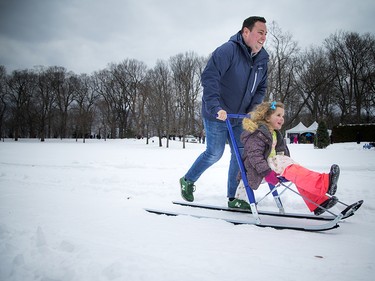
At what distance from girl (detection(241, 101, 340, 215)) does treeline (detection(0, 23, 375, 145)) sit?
20.8m

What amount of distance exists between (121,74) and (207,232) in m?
50.1

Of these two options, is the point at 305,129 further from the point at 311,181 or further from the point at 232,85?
the point at 311,181

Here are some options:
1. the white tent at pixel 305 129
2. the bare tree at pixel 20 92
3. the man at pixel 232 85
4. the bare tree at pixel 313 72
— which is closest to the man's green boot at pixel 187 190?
the man at pixel 232 85

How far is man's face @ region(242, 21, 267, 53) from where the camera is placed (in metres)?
2.75

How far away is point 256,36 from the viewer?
109 inches

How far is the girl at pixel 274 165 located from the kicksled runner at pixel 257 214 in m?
0.09

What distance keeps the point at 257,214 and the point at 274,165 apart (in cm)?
53

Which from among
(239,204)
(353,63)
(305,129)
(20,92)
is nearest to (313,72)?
(353,63)

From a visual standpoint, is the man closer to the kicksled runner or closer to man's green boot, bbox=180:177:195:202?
man's green boot, bbox=180:177:195:202

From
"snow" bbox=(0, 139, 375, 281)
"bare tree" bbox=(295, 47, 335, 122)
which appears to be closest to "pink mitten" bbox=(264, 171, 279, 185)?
"snow" bbox=(0, 139, 375, 281)

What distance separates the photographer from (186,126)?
27891 mm

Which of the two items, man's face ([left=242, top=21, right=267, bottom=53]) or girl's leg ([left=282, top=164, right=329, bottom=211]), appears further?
man's face ([left=242, top=21, right=267, bottom=53])

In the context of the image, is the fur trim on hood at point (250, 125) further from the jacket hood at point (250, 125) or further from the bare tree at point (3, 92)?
the bare tree at point (3, 92)

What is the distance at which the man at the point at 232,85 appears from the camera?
2.79 meters
